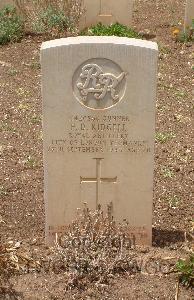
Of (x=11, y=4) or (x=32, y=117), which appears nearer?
(x=32, y=117)

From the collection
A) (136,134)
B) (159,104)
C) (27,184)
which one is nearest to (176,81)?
(159,104)

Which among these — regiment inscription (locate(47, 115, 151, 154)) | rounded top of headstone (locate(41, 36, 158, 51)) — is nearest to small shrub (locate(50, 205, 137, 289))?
regiment inscription (locate(47, 115, 151, 154))

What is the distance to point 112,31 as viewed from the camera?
9211 mm

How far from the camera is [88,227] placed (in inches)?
175

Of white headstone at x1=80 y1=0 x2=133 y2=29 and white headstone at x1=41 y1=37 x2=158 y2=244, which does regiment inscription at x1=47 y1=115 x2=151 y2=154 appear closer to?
white headstone at x1=41 y1=37 x2=158 y2=244

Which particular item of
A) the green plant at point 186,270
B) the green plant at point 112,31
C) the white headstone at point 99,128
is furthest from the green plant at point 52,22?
the green plant at point 186,270

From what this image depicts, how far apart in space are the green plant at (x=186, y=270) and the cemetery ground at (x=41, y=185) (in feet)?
0.14

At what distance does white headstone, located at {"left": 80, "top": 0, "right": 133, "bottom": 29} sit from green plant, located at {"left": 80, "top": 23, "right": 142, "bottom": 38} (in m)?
0.22

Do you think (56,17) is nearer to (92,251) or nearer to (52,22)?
(52,22)

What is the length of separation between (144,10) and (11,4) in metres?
2.33

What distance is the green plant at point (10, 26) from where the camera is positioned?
9281 mm

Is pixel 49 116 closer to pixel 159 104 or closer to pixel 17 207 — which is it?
pixel 17 207

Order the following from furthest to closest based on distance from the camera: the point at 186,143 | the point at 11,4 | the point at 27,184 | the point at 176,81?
the point at 11,4 < the point at 176,81 < the point at 186,143 < the point at 27,184

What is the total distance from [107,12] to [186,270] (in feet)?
20.7
